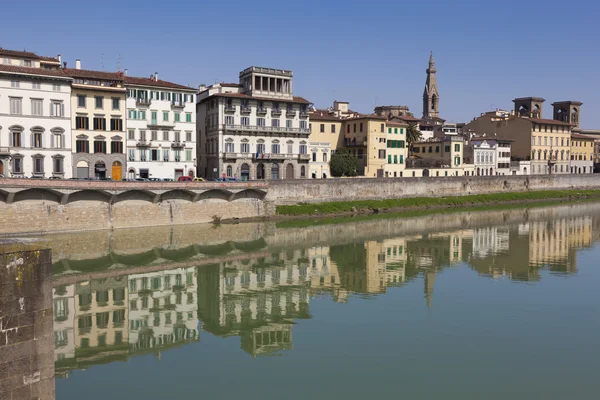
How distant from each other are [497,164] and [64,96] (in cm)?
6359

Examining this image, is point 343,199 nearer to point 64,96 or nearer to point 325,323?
point 64,96

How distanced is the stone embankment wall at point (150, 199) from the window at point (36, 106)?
10.1 meters

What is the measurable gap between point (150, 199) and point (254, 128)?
61.7 ft

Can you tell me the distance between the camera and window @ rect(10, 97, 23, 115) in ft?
148

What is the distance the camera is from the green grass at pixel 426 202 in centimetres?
5408

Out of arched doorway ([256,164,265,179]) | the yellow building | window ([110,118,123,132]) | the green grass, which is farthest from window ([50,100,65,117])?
the yellow building

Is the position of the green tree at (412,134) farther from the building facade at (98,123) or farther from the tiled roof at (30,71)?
the tiled roof at (30,71)

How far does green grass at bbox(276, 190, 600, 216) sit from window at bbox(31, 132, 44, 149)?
68.7 feet

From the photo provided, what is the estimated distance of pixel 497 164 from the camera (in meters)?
86.5

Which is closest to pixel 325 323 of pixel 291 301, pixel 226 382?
pixel 291 301

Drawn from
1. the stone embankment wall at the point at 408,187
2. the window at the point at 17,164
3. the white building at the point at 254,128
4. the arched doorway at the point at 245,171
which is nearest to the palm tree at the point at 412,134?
the stone embankment wall at the point at 408,187

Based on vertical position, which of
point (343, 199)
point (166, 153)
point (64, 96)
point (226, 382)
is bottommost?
point (226, 382)

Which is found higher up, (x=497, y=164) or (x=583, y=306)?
(x=497, y=164)

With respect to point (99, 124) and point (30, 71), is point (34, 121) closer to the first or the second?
point (30, 71)
